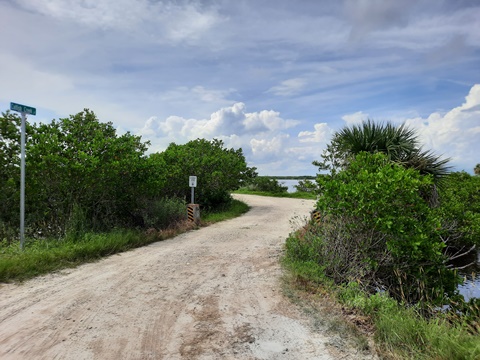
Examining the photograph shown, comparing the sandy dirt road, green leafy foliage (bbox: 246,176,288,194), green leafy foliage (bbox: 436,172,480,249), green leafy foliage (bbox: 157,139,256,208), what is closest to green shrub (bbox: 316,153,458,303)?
the sandy dirt road

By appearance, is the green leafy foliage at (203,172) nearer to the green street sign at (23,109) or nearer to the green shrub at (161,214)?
the green shrub at (161,214)

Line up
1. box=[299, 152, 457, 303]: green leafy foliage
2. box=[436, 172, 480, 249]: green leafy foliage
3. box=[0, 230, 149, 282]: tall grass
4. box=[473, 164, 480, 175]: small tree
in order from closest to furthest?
box=[299, 152, 457, 303]: green leafy foliage → box=[0, 230, 149, 282]: tall grass → box=[436, 172, 480, 249]: green leafy foliage → box=[473, 164, 480, 175]: small tree

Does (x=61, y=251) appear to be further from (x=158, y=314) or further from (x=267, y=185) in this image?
(x=267, y=185)

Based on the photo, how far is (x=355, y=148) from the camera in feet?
34.8

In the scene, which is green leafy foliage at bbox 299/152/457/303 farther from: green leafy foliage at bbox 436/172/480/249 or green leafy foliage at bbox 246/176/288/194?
green leafy foliage at bbox 246/176/288/194

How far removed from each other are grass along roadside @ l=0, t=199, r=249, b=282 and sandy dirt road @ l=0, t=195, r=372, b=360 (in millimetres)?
374

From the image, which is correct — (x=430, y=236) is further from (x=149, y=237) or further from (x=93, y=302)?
(x=149, y=237)

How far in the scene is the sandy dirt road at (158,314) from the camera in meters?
3.70

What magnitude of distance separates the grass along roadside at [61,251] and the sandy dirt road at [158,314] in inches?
14.7

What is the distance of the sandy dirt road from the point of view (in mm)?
3699

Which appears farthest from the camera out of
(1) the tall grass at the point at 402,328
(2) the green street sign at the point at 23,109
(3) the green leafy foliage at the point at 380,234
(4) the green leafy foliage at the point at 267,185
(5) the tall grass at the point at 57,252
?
(4) the green leafy foliage at the point at 267,185

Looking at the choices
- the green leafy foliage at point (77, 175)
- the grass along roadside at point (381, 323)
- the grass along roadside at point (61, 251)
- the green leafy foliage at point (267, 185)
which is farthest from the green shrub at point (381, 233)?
the green leafy foliage at point (267, 185)

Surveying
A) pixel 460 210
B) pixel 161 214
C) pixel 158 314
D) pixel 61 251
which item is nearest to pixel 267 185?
pixel 161 214

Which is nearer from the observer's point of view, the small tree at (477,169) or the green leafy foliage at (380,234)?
the green leafy foliage at (380,234)
